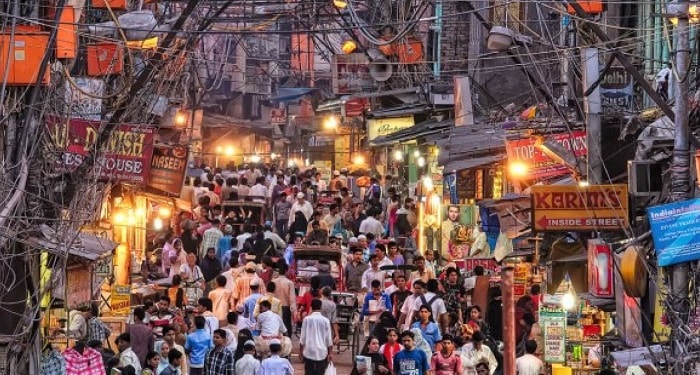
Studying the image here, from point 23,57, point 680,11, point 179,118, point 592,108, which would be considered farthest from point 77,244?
point 179,118

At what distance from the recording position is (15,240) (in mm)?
17219

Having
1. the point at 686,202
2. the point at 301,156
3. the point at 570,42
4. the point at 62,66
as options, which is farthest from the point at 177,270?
the point at 301,156

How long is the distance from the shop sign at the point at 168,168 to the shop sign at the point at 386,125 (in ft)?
48.1

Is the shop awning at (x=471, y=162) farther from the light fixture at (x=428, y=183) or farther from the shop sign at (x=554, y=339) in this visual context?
the light fixture at (x=428, y=183)

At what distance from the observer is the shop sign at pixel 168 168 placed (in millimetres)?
26641

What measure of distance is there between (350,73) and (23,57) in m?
26.5

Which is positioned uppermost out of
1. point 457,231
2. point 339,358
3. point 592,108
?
point 592,108

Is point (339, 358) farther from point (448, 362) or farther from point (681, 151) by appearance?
point (681, 151)

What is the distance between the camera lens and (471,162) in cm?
2912

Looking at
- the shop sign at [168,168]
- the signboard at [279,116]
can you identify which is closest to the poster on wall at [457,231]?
the shop sign at [168,168]

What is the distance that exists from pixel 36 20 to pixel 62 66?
1.25 meters

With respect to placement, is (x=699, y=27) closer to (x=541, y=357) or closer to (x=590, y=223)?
(x=590, y=223)

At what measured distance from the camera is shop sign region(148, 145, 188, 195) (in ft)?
87.4

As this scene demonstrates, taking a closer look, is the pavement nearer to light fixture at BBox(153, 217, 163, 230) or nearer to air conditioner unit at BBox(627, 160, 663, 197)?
air conditioner unit at BBox(627, 160, 663, 197)
